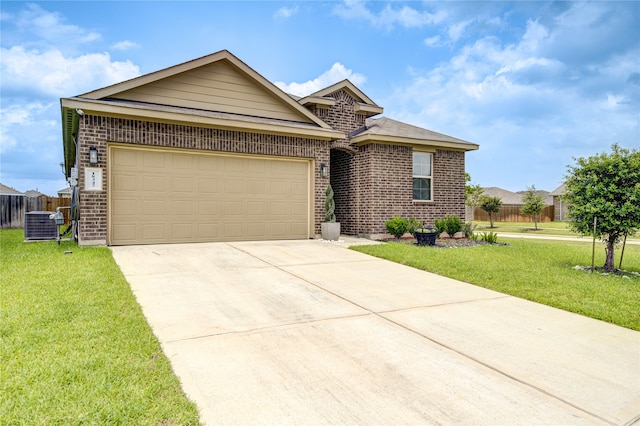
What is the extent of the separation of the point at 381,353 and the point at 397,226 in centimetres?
855

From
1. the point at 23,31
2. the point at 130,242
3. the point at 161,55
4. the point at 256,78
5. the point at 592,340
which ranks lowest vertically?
the point at 592,340

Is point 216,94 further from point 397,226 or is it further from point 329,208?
point 397,226

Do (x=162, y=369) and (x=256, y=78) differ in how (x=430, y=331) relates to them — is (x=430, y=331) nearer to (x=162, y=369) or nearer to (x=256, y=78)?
(x=162, y=369)

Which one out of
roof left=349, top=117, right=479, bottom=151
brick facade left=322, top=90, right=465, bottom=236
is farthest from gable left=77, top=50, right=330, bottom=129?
brick facade left=322, top=90, right=465, bottom=236

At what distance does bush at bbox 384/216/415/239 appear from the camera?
1180 centimetres

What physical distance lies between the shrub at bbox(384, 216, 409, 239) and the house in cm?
62

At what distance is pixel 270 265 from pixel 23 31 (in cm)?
1642

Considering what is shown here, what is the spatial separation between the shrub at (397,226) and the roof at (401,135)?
8.87 ft

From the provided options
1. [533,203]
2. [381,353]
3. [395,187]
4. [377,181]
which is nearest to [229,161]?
[377,181]

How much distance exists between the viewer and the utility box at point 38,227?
1135cm

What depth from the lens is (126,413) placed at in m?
2.31

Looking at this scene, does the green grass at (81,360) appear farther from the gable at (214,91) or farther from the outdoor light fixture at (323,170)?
the outdoor light fixture at (323,170)

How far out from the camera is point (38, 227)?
11531 mm

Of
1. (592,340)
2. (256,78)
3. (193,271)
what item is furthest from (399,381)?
(256,78)
